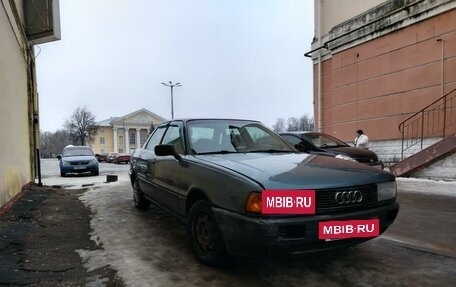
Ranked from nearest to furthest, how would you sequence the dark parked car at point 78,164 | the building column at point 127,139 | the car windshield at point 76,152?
the dark parked car at point 78,164
the car windshield at point 76,152
the building column at point 127,139

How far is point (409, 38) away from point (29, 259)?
1297 centimetres

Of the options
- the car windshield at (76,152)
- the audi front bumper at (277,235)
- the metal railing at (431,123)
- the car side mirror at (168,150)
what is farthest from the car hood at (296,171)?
the car windshield at (76,152)

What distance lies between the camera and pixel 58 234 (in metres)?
5.21

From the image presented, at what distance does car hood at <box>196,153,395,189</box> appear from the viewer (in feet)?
10.7

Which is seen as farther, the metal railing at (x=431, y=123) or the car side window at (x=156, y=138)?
the metal railing at (x=431, y=123)

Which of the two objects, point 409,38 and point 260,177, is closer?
point 260,177

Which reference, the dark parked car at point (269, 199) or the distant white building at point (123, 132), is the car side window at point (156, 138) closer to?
the dark parked car at point (269, 199)

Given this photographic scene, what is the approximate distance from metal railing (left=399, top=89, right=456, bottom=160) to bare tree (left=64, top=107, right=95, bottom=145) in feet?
218

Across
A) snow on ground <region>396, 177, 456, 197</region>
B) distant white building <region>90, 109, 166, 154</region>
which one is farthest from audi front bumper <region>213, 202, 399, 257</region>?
distant white building <region>90, 109, 166, 154</region>

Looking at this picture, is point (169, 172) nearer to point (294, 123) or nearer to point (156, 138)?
point (156, 138)

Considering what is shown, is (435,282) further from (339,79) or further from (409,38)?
(339,79)

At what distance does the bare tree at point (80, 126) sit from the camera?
71750 millimetres

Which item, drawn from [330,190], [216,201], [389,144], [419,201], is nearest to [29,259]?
[216,201]

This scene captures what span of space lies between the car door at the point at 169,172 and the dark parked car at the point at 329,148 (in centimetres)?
424
